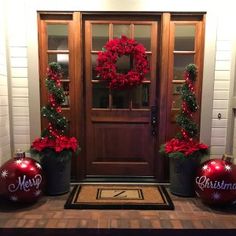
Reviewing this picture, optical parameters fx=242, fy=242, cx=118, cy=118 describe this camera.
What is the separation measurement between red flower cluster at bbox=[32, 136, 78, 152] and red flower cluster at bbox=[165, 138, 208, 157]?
1.00m

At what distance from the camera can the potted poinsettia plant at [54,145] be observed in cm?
247

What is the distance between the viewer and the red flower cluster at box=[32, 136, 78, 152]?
8.09 feet

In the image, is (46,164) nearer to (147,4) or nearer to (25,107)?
(25,107)

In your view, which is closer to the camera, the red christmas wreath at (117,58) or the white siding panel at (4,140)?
the white siding panel at (4,140)

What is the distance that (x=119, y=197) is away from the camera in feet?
8.22

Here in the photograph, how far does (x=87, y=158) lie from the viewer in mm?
2957

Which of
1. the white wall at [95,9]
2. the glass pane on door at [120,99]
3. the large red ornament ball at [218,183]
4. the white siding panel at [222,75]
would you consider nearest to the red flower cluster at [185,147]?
the large red ornament ball at [218,183]

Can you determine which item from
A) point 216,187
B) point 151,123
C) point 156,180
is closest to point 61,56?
point 151,123

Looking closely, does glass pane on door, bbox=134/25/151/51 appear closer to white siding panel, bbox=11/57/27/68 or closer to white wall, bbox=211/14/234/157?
white wall, bbox=211/14/234/157

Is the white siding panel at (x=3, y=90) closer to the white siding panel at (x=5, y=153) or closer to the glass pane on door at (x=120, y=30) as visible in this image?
the white siding panel at (x=5, y=153)

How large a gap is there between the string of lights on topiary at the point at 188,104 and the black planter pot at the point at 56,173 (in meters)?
1.23

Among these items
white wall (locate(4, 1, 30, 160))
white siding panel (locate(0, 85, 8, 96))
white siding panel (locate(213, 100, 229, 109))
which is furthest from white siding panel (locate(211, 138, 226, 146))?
white siding panel (locate(0, 85, 8, 96))

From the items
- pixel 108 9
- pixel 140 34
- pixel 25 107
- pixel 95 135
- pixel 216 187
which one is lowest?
pixel 216 187

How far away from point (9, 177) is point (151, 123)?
1.62m
